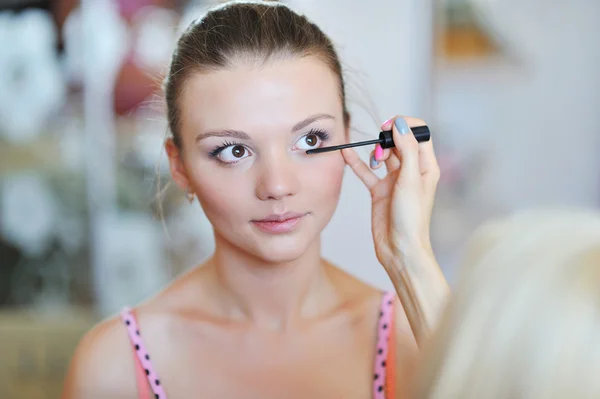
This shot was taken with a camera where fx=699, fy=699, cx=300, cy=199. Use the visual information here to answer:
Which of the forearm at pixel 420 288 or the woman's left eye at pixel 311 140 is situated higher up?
the woman's left eye at pixel 311 140

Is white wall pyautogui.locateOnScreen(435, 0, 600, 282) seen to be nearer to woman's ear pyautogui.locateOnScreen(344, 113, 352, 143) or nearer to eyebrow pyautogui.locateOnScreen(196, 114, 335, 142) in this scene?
woman's ear pyautogui.locateOnScreen(344, 113, 352, 143)

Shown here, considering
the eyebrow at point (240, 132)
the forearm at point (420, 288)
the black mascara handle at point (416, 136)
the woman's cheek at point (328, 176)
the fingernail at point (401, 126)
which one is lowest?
the forearm at point (420, 288)

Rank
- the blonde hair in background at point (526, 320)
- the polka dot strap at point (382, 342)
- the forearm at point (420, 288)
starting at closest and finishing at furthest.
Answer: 1. the blonde hair in background at point (526, 320)
2. the forearm at point (420, 288)
3. the polka dot strap at point (382, 342)

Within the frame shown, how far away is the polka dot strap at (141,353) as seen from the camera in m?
1.06

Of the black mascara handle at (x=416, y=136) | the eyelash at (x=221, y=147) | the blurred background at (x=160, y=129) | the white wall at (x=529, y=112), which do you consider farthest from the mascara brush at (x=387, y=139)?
the white wall at (x=529, y=112)

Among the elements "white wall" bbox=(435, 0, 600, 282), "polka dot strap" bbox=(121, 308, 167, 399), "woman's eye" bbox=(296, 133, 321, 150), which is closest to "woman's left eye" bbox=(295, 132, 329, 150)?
"woman's eye" bbox=(296, 133, 321, 150)

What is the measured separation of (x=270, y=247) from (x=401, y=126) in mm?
255

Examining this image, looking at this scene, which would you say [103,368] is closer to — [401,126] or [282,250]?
[282,250]

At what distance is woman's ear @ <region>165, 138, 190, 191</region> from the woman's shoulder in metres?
0.25

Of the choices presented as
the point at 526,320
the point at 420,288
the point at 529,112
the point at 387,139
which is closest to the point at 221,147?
the point at 387,139

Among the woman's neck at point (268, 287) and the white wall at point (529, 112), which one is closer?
the woman's neck at point (268, 287)

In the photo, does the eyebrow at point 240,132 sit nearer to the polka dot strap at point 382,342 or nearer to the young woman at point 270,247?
the young woman at point 270,247

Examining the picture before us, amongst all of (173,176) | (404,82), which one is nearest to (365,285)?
(173,176)

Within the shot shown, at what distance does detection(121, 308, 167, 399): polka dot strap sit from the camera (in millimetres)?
1060
